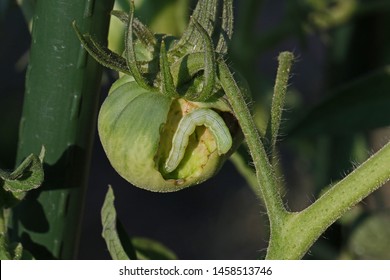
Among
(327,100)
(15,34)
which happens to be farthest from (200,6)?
(15,34)

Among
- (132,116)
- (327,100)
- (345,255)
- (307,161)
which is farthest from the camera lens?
(307,161)

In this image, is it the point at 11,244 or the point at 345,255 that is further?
the point at 345,255

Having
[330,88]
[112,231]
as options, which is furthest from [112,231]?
[330,88]

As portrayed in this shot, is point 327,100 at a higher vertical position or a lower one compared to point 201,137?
lower

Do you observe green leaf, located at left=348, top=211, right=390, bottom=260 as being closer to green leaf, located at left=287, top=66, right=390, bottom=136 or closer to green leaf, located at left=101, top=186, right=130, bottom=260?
green leaf, located at left=287, top=66, right=390, bottom=136

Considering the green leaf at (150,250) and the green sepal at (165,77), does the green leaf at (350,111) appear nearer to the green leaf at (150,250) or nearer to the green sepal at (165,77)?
the green leaf at (150,250)

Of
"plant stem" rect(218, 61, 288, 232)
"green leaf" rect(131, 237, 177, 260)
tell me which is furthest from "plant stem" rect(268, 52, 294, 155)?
"green leaf" rect(131, 237, 177, 260)
